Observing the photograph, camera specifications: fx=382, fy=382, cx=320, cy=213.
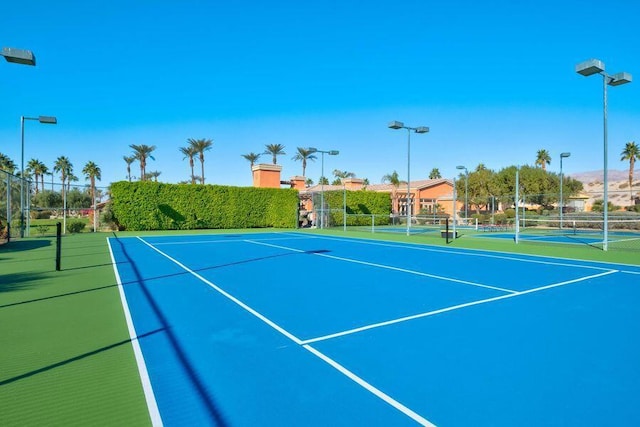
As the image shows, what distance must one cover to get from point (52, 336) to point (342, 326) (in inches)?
154

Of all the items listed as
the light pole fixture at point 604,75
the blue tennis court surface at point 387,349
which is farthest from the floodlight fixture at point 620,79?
the blue tennis court surface at point 387,349

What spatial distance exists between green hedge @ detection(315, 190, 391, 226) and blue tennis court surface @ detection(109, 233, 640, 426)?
25990 millimetres

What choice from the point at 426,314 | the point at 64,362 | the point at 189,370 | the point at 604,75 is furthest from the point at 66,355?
the point at 604,75

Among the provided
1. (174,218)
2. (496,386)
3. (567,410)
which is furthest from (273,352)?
(174,218)

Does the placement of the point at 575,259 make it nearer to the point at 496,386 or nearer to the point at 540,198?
the point at 496,386

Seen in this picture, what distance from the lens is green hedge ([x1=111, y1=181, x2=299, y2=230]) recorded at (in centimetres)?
2706

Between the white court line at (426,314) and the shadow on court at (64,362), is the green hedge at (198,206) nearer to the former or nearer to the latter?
the shadow on court at (64,362)

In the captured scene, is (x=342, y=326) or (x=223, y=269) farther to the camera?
(x=223, y=269)

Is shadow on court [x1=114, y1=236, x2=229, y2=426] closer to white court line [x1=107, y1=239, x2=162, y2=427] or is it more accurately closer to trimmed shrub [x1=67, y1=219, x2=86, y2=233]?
white court line [x1=107, y1=239, x2=162, y2=427]

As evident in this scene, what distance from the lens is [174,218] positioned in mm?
29156

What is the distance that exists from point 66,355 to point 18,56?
886 cm

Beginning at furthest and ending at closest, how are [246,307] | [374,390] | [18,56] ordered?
1. [18,56]
2. [246,307]
3. [374,390]

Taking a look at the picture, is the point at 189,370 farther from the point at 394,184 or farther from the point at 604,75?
the point at 394,184

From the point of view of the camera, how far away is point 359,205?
1492 inches
